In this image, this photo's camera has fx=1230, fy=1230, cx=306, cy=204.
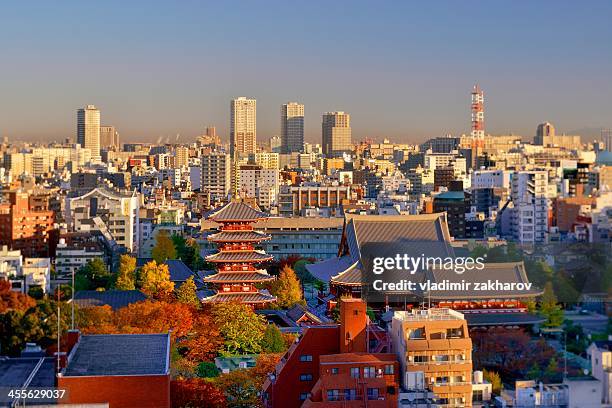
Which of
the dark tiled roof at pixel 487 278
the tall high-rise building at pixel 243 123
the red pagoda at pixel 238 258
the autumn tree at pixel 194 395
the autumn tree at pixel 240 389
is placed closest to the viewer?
the autumn tree at pixel 194 395

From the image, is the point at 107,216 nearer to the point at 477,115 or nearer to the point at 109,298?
the point at 109,298

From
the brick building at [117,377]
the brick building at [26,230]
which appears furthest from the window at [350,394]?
the brick building at [26,230]

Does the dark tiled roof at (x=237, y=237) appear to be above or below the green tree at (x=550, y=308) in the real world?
above

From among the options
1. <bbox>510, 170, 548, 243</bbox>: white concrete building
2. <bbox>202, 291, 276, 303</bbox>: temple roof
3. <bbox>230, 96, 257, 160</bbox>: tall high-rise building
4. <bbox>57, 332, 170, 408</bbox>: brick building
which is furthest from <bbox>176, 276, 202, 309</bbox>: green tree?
<bbox>230, 96, 257, 160</bbox>: tall high-rise building

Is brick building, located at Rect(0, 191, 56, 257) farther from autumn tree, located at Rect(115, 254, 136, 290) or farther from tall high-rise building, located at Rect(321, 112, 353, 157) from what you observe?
tall high-rise building, located at Rect(321, 112, 353, 157)

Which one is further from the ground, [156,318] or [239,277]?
[239,277]

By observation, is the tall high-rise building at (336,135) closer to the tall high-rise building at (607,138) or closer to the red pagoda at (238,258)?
the tall high-rise building at (607,138)

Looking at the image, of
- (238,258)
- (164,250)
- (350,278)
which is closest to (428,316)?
(350,278)
